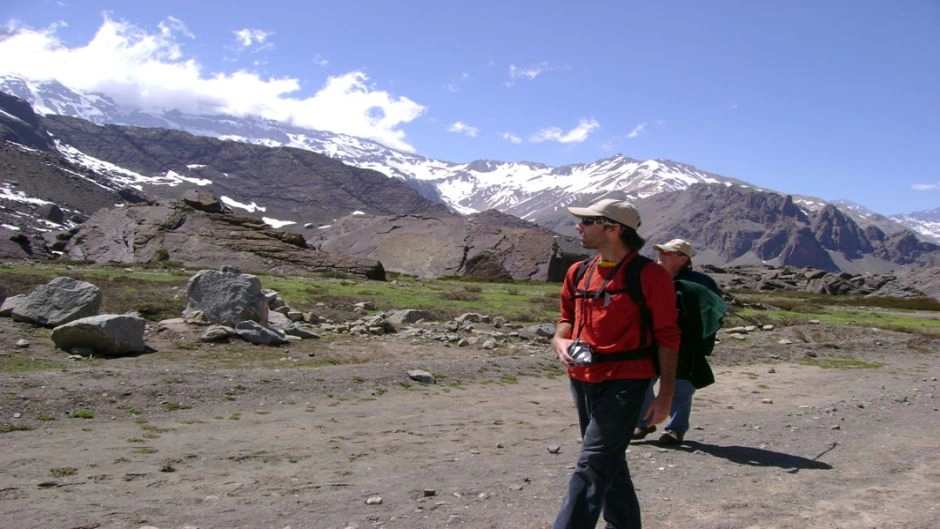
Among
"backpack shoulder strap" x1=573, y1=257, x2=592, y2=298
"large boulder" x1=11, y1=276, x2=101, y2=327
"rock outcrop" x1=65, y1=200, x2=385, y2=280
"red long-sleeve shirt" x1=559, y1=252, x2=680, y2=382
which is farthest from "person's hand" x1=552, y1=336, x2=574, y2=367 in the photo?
"rock outcrop" x1=65, y1=200, x2=385, y2=280

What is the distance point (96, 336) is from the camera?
41.0 feet

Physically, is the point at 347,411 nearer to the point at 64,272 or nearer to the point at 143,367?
the point at 143,367

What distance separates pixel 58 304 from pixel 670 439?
12272 millimetres

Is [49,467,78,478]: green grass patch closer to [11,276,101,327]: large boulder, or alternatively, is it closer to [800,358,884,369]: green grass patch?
[11,276,101,327]: large boulder

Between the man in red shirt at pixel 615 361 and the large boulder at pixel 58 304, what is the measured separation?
12701 mm

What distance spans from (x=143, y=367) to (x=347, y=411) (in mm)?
3804

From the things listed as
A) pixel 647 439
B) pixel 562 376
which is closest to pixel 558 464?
pixel 647 439

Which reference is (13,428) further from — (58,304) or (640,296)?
(640,296)

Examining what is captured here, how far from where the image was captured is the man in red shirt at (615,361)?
5.06m

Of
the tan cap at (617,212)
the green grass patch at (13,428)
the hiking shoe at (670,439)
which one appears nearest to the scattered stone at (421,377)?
the hiking shoe at (670,439)

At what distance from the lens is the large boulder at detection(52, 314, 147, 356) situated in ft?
40.9

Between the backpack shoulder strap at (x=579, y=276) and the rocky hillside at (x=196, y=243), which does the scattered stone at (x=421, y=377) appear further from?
the rocky hillside at (x=196, y=243)

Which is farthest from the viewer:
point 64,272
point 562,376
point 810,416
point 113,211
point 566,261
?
point 566,261

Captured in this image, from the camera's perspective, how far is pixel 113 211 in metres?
49.2
